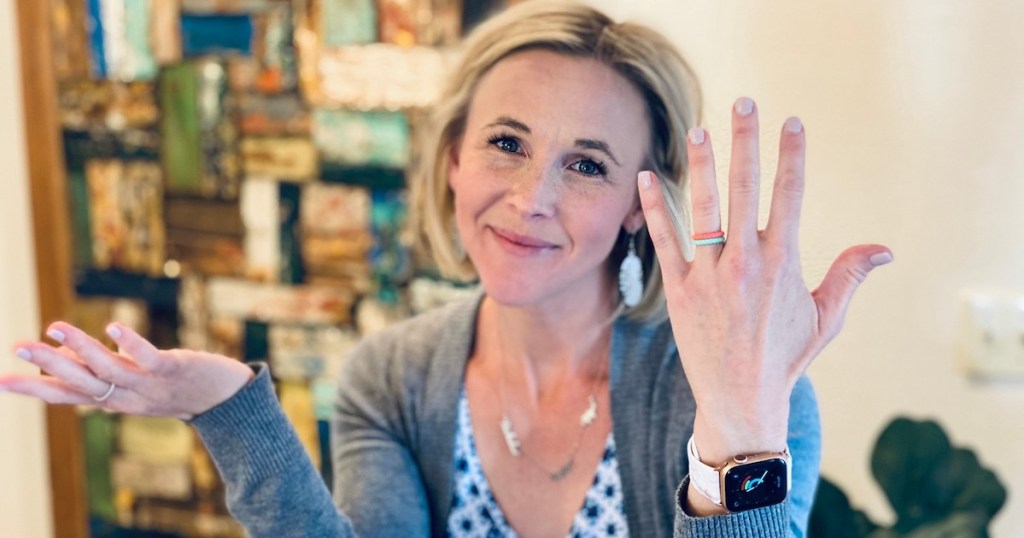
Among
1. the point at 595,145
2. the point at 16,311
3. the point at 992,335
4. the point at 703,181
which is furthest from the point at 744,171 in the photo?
the point at 16,311

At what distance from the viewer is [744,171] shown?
572 millimetres

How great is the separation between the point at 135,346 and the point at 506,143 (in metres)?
0.33

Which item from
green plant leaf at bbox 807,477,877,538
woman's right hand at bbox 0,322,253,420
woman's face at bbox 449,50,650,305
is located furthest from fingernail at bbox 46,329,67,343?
green plant leaf at bbox 807,477,877,538

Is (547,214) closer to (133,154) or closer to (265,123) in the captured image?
(265,123)

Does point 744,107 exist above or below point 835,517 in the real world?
above

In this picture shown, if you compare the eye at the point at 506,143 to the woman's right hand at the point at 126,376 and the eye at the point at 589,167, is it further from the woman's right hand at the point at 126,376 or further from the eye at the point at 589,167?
the woman's right hand at the point at 126,376

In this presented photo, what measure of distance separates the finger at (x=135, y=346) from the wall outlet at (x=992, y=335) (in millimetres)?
830

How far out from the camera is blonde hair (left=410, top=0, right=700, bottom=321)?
0.71 meters

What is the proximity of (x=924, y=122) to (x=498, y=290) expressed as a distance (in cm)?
43

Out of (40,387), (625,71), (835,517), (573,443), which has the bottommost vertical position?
(835,517)

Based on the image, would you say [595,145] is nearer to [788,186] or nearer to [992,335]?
[788,186]

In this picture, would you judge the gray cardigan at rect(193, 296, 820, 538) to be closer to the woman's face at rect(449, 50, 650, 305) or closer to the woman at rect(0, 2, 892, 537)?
the woman at rect(0, 2, 892, 537)

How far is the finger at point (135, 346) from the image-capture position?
704 millimetres

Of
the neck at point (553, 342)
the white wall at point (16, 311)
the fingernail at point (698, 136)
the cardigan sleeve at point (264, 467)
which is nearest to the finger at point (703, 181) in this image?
the fingernail at point (698, 136)
